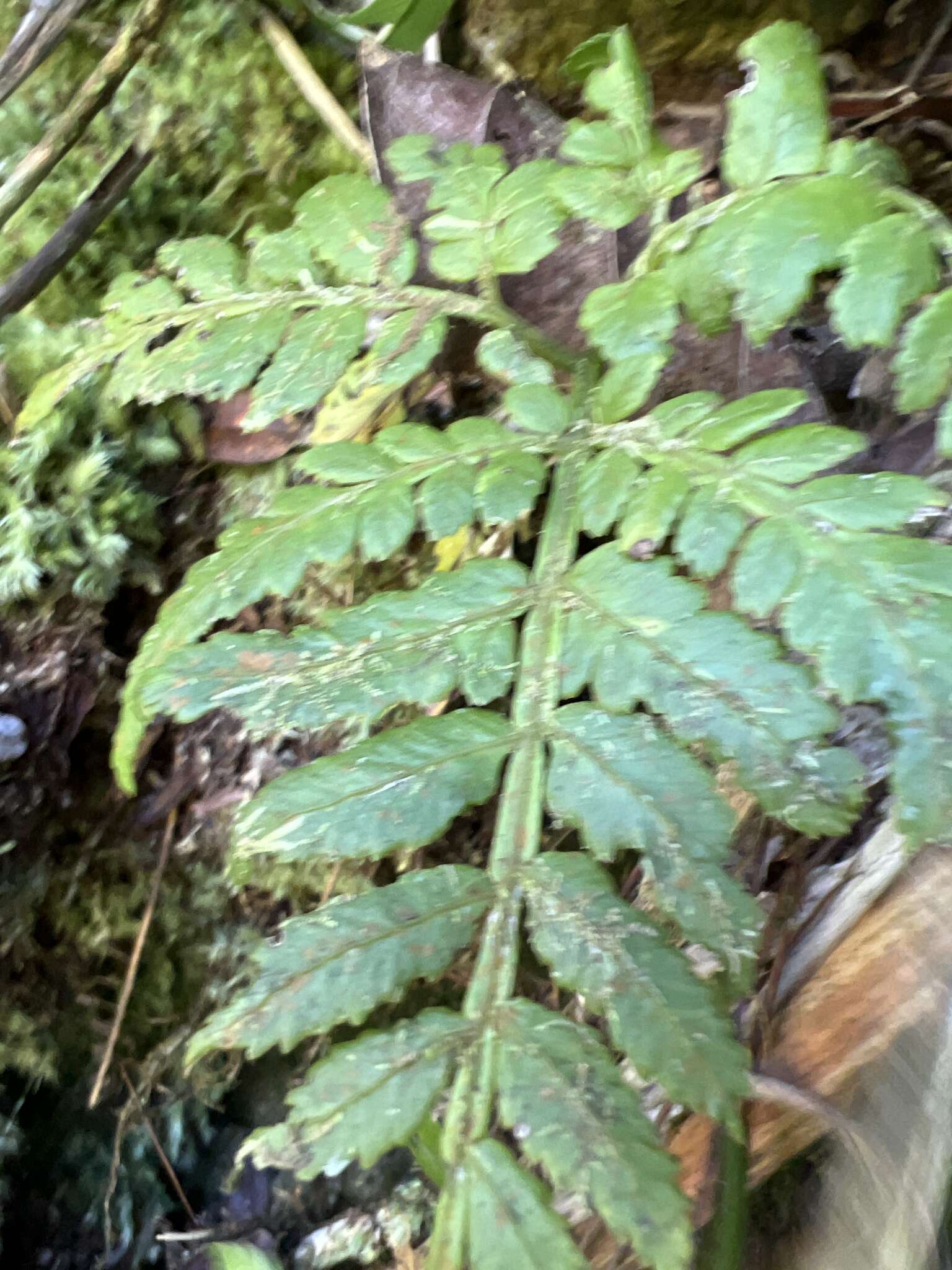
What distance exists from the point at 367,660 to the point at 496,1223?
1.87 feet

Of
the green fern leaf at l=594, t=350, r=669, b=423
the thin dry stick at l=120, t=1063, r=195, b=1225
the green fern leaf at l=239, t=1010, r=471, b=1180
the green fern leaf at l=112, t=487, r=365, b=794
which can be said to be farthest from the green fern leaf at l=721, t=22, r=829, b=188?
the thin dry stick at l=120, t=1063, r=195, b=1225

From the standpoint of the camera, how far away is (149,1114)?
6.18ft

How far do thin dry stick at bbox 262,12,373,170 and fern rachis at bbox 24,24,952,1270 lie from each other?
48cm

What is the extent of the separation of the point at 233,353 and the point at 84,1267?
1.84 metres

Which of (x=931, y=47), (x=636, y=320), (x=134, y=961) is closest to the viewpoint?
(x=636, y=320)

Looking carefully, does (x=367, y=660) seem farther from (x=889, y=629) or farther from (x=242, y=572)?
(x=889, y=629)

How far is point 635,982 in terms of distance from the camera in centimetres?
79

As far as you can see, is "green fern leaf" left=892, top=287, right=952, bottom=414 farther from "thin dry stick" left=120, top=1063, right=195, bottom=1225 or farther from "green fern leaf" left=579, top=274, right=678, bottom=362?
"thin dry stick" left=120, top=1063, right=195, bottom=1225

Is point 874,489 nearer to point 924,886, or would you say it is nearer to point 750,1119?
point 924,886

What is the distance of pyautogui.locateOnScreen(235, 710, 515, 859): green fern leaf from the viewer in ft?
2.96

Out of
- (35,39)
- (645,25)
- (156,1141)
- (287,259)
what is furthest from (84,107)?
(156,1141)

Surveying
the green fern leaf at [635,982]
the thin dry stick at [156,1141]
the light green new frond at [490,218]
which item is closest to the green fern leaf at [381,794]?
the green fern leaf at [635,982]

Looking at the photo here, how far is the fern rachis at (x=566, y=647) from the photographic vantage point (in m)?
0.76

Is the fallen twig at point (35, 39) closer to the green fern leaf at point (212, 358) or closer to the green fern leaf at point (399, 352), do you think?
the green fern leaf at point (212, 358)
